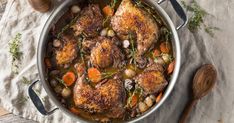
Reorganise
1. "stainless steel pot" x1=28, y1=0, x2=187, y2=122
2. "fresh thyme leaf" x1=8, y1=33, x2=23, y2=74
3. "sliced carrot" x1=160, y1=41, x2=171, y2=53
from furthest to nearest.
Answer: "fresh thyme leaf" x1=8, y1=33, x2=23, y2=74 → "sliced carrot" x1=160, y1=41, x2=171, y2=53 → "stainless steel pot" x1=28, y1=0, x2=187, y2=122

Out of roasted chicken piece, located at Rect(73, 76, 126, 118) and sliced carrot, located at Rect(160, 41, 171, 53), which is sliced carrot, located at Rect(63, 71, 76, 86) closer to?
roasted chicken piece, located at Rect(73, 76, 126, 118)

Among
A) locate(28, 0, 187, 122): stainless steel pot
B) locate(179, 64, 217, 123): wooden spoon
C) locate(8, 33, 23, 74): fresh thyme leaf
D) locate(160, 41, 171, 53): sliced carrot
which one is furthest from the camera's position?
locate(8, 33, 23, 74): fresh thyme leaf

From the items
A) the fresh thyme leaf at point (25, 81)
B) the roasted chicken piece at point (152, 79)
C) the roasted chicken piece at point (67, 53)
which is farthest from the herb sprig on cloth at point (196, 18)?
the fresh thyme leaf at point (25, 81)

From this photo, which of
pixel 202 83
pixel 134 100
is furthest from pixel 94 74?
pixel 202 83

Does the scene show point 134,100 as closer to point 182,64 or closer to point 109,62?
point 109,62

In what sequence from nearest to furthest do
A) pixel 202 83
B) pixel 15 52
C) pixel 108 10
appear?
pixel 108 10 < pixel 202 83 < pixel 15 52

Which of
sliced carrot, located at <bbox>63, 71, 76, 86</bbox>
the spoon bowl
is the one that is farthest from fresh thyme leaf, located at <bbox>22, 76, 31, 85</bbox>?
the spoon bowl

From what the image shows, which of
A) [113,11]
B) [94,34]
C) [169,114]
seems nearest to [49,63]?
[94,34]
